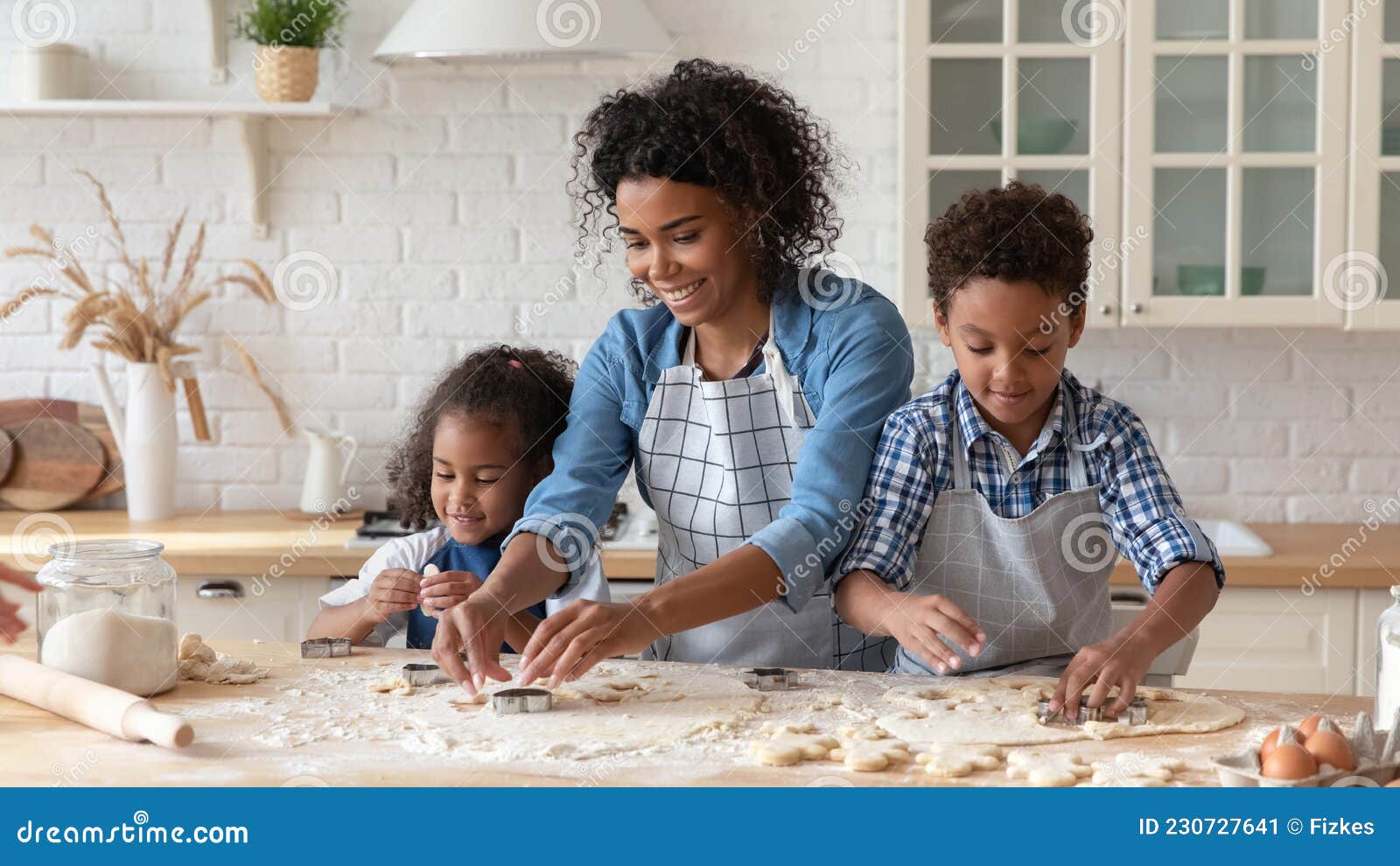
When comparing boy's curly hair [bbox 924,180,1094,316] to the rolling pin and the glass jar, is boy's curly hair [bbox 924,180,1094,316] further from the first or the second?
the rolling pin

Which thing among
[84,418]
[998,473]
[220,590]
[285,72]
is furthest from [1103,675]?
[84,418]

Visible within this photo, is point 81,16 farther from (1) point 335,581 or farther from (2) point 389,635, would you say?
(2) point 389,635

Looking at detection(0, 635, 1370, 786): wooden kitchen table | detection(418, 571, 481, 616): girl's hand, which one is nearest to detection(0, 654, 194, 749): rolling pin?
detection(0, 635, 1370, 786): wooden kitchen table

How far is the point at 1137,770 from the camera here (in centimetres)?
119

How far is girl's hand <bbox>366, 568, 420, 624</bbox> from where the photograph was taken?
1.71 m

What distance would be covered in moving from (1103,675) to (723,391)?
633 mm

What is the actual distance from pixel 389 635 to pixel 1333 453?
7.03 feet

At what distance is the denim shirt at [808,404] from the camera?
1.58 m

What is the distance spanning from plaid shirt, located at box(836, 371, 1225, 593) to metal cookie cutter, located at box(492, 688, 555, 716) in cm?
40

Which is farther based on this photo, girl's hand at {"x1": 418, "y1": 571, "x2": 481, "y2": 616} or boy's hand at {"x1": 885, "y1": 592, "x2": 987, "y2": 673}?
girl's hand at {"x1": 418, "y1": 571, "x2": 481, "y2": 616}

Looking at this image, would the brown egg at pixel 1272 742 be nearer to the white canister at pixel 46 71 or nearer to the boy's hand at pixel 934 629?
the boy's hand at pixel 934 629

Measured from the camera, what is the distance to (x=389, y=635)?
1.85m
